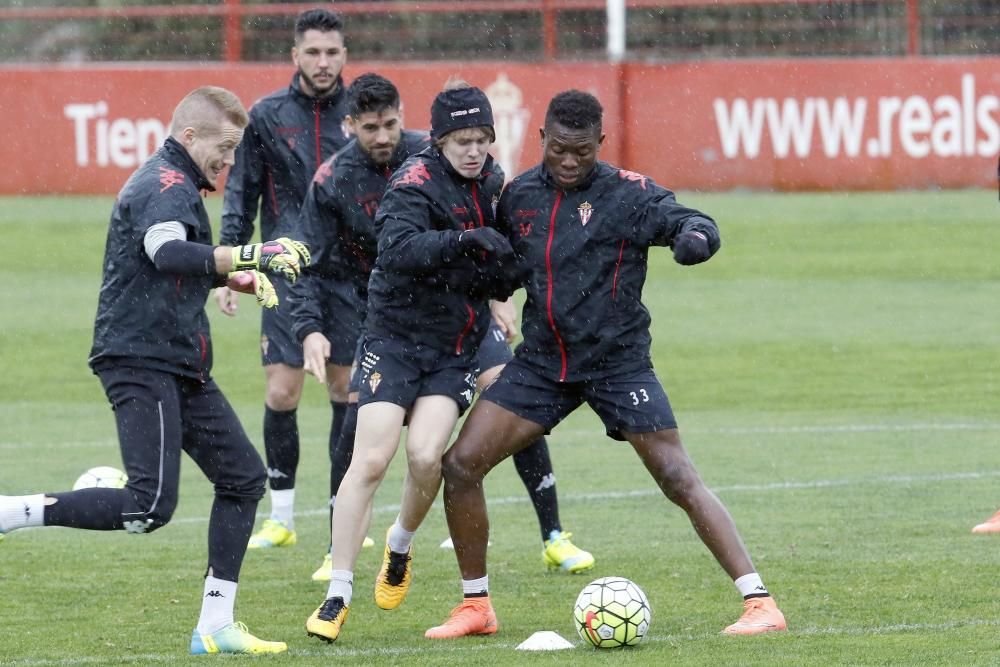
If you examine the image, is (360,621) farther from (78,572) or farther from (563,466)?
(563,466)

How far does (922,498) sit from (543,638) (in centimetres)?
402

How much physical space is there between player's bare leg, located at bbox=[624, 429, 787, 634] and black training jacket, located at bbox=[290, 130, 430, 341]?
1859 mm

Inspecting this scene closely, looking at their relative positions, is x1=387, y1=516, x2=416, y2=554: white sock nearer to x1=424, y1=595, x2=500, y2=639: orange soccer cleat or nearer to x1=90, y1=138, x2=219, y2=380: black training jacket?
x1=424, y1=595, x2=500, y2=639: orange soccer cleat

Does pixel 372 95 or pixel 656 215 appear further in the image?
pixel 372 95

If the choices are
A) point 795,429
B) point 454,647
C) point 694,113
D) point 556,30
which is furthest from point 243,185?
point 556,30

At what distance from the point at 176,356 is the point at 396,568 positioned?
145cm

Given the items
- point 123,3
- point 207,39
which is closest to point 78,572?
point 207,39

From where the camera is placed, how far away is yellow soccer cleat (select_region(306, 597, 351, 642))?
691cm

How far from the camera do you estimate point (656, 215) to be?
7.05 m

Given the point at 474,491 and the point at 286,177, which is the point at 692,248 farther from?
the point at 286,177

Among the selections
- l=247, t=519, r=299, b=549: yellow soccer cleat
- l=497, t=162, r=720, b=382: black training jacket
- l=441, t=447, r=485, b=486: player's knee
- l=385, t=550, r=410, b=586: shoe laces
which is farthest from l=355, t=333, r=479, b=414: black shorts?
l=247, t=519, r=299, b=549: yellow soccer cleat

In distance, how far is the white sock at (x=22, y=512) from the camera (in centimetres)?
659

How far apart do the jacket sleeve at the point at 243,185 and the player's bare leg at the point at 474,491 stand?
272 cm

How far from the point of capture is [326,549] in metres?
9.30
